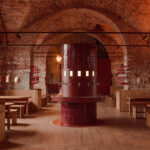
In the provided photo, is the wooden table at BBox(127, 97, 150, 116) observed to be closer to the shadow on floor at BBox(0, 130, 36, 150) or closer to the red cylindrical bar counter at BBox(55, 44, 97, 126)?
the red cylindrical bar counter at BBox(55, 44, 97, 126)

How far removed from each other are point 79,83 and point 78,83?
0.03 m

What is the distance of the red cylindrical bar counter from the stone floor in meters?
0.52

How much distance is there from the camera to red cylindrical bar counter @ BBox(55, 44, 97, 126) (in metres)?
7.43

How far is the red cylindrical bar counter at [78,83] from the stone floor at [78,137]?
20.5 inches

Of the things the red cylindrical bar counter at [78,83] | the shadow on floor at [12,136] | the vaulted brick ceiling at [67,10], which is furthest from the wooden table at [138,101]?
the shadow on floor at [12,136]

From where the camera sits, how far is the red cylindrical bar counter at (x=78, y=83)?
7.43 metres

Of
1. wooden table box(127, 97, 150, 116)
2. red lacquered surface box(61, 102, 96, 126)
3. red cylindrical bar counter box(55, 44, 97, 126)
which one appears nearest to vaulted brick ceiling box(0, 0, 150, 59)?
wooden table box(127, 97, 150, 116)

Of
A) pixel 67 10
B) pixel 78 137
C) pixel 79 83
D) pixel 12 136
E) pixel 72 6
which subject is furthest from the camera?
pixel 67 10

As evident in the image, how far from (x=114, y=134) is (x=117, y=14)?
662 cm

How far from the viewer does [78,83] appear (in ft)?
24.8

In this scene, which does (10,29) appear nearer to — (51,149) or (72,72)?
(72,72)

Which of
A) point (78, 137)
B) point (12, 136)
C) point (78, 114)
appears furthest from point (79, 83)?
point (12, 136)

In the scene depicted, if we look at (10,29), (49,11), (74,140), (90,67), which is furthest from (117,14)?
(74,140)

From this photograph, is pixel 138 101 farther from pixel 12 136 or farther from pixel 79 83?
pixel 12 136
